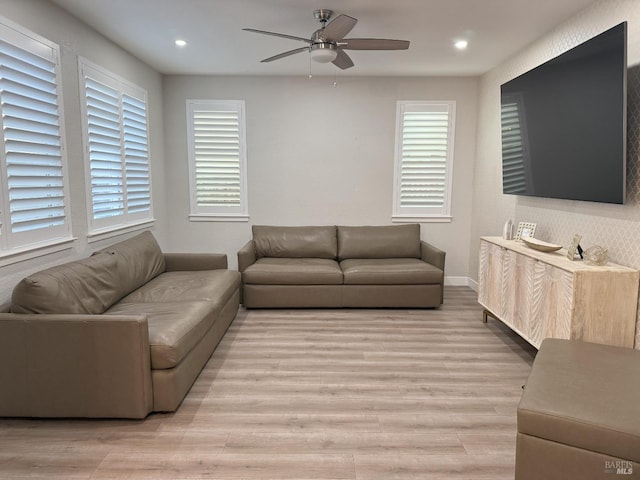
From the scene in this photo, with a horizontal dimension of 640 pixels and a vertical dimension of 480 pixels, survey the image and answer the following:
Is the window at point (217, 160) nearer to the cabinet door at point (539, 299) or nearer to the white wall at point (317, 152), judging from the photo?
the white wall at point (317, 152)

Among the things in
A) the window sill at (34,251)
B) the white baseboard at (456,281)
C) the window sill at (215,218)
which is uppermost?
the window sill at (215,218)

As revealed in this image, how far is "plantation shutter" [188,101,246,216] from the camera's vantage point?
222 inches

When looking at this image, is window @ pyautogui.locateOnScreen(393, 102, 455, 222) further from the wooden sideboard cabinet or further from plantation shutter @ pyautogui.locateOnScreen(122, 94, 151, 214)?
plantation shutter @ pyautogui.locateOnScreen(122, 94, 151, 214)

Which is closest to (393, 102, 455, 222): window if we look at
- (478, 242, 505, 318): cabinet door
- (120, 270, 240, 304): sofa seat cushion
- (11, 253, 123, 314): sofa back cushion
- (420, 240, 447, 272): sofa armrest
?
(420, 240, 447, 272): sofa armrest

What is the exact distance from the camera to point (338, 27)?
2.97 m

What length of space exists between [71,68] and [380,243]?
12.1 feet

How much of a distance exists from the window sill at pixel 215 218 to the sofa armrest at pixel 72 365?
11.1 feet

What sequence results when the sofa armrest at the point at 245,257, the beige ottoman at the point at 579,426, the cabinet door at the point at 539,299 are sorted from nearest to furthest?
the beige ottoman at the point at 579,426, the cabinet door at the point at 539,299, the sofa armrest at the point at 245,257

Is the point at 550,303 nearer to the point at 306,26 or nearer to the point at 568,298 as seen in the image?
the point at 568,298

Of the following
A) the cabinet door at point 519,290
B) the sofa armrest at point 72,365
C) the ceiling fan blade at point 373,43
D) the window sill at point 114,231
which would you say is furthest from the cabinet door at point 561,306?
the window sill at point 114,231

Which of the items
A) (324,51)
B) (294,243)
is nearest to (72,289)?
(324,51)

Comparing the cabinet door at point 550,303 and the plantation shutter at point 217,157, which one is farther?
the plantation shutter at point 217,157

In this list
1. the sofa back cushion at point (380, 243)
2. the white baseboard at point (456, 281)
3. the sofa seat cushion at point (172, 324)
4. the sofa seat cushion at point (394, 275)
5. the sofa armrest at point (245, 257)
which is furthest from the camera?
the white baseboard at point (456, 281)

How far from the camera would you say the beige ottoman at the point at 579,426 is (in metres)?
1.70
